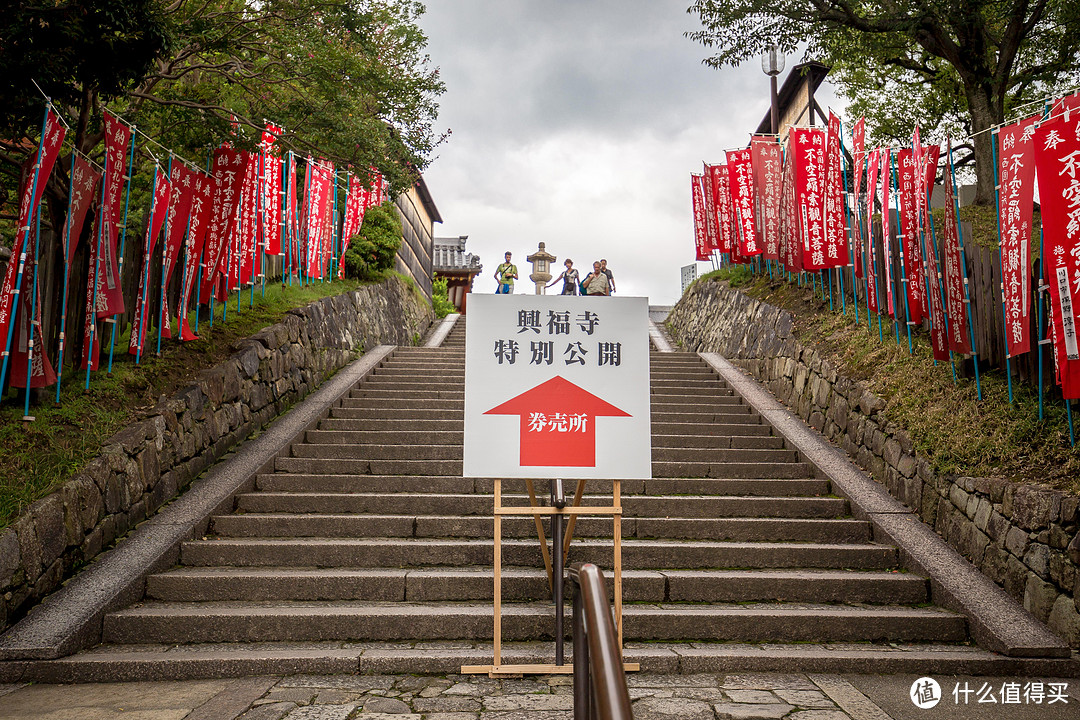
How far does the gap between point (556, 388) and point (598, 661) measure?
2.16m

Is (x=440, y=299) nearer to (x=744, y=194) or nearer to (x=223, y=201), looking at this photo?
(x=744, y=194)

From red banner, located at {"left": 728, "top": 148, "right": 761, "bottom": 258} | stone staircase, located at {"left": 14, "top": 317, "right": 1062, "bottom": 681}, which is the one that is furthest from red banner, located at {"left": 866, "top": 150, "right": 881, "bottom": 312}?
red banner, located at {"left": 728, "top": 148, "right": 761, "bottom": 258}

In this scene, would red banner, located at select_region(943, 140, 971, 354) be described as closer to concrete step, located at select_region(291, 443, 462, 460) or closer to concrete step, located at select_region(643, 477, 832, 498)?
concrete step, located at select_region(643, 477, 832, 498)

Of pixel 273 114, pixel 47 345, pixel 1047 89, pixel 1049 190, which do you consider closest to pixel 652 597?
pixel 1049 190

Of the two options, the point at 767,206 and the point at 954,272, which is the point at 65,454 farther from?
the point at 767,206

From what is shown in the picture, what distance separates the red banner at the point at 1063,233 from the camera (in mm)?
4727

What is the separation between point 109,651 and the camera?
4133mm

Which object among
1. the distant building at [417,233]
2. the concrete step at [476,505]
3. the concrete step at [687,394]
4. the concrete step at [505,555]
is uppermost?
the distant building at [417,233]

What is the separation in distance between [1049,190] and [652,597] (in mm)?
4017

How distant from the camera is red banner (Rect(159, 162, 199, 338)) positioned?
6852mm

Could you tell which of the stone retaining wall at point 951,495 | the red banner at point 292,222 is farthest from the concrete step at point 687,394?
the red banner at point 292,222

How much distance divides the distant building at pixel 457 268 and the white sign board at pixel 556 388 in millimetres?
24007

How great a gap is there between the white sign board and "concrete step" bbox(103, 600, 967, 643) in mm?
1279

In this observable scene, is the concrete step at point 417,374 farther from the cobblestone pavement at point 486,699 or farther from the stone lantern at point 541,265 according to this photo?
the cobblestone pavement at point 486,699
